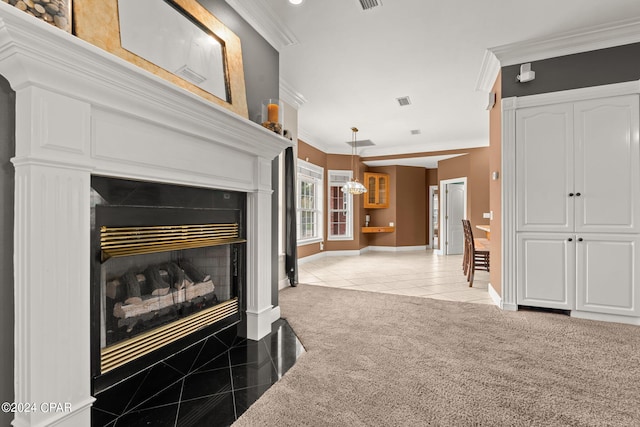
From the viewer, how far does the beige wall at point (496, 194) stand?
3.47 m

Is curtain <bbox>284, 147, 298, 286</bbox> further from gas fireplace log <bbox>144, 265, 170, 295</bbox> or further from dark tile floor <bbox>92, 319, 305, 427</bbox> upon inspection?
gas fireplace log <bbox>144, 265, 170, 295</bbox>

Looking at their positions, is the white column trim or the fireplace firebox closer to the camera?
the fireplace firebox

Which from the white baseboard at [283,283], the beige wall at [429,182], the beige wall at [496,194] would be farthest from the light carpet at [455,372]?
the beige wall at [429,182]

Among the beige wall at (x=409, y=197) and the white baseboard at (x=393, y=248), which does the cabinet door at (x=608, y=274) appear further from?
the white baseboard at (x=393, y=248)

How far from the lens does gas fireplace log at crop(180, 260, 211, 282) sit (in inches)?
80.4

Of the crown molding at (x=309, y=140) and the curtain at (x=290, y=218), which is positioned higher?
the crown molding at (x=309, y=140)

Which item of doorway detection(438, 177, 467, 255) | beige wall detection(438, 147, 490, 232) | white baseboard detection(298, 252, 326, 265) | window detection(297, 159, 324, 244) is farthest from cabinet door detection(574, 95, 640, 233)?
doorway detection(438, 177, 467, 255)

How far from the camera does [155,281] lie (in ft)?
6.03

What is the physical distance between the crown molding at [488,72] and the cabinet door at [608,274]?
2056mm

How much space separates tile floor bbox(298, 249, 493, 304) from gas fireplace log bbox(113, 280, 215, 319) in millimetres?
2601

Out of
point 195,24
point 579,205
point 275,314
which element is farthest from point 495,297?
point 195,24

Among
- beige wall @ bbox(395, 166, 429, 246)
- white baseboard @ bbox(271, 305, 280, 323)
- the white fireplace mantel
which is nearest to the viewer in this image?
the white fireplace mantel

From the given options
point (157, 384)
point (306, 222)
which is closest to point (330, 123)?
point (306, 222)

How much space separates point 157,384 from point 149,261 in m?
0.69
